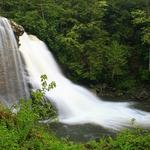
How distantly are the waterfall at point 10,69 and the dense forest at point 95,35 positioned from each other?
3912 mm

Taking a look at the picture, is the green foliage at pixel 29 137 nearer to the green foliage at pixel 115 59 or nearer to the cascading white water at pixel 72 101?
the cascading white water at pixel 72 101

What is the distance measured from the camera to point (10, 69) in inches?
756

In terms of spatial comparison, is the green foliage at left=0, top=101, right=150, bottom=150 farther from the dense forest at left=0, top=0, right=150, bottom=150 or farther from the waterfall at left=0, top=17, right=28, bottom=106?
the dense forest at left=0, top=0, right=150, bottom=150

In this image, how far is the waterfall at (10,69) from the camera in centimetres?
1836

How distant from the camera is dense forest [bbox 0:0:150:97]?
23656 millimetres

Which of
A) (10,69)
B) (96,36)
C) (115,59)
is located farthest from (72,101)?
(96,36)

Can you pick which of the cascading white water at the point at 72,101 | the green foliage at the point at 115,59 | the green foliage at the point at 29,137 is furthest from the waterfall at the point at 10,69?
the green foliage at the point at 29,137

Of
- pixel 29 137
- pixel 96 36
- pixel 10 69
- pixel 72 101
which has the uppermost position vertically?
pixel 96 36

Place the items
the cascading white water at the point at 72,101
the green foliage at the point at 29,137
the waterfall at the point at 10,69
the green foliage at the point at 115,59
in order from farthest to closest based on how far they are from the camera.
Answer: the green foliage at the point at 115,59 → the waterfall at the point at 10,69 → the cascading white water at the point at 72,101 → the green foliage at the point at 29,137

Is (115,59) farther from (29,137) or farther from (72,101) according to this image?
(29,137)

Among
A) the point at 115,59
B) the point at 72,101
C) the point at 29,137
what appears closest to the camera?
the point at 29,137

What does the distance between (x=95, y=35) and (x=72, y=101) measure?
17.5 ft

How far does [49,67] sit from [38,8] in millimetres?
4444

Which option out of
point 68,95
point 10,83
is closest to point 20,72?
point 10,83
